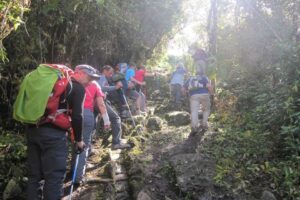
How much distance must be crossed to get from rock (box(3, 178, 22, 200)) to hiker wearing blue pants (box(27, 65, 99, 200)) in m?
1.64

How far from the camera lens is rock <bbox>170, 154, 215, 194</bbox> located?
596cm

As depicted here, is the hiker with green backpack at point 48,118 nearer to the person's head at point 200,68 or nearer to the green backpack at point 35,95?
the green backpack at point 35,95

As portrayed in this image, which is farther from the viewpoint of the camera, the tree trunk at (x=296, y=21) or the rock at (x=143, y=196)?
the tree trunk at (x=296, y=21)

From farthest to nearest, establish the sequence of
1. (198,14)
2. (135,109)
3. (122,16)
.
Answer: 1. (198,14)
2. (122,16)
3. (135,109)

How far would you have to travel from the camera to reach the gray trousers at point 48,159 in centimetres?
454

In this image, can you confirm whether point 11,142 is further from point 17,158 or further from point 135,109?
point 135,109

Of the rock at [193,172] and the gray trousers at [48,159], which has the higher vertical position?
the gray trousers at [48,159]

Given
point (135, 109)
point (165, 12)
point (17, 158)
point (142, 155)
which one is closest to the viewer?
point (17, 158)

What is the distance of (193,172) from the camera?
6270mm

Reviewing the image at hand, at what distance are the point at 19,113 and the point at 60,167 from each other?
896 millimetres

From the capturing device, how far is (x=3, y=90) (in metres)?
8.87

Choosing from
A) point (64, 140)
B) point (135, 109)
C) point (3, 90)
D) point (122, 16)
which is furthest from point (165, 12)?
point (64, 140)

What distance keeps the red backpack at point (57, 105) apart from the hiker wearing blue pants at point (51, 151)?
59 mm

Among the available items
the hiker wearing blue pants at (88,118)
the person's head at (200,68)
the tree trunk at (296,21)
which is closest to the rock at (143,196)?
the hiker wearing blue pants at (88,118)
